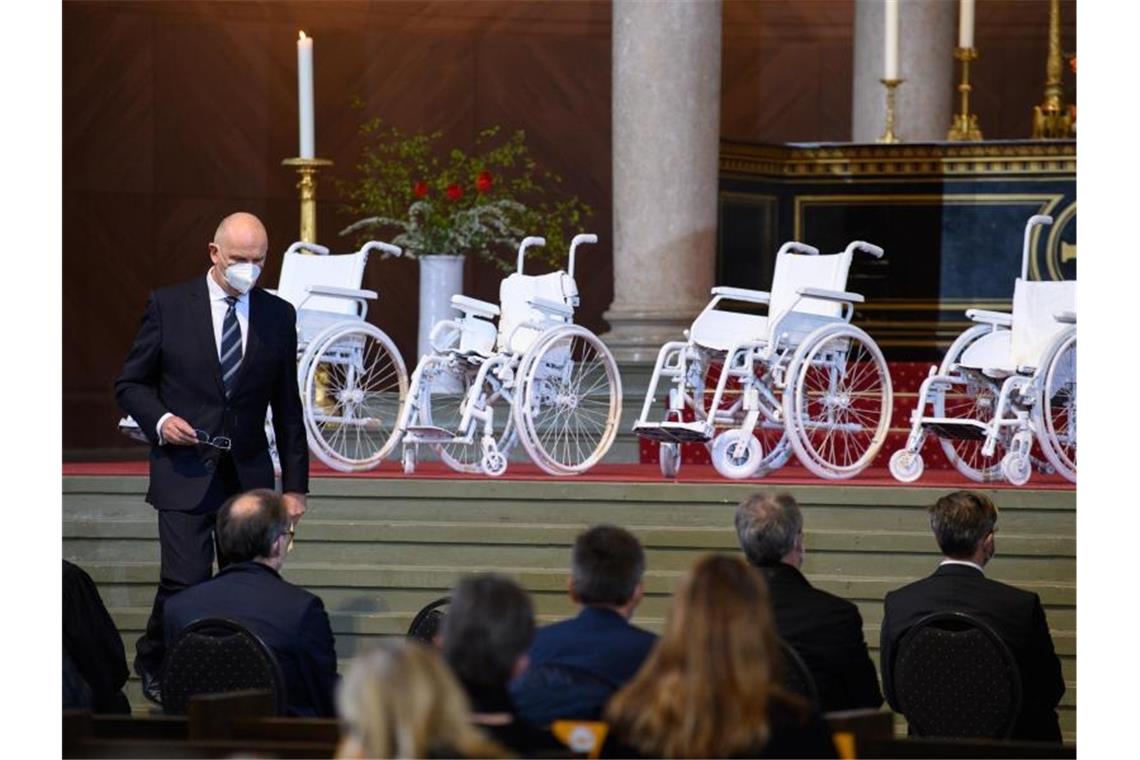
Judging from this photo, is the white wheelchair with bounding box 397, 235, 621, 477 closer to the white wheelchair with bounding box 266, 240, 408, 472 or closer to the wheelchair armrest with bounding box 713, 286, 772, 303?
the white wheelchair with bounding box 266, 240, 408, 472

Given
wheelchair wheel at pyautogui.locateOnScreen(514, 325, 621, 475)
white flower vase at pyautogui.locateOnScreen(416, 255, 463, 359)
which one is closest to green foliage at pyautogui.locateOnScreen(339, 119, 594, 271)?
white flower vase at pyautogui.locateOnScreen(416, 255, 463, 359)

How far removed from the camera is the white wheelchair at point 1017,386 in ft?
21.8

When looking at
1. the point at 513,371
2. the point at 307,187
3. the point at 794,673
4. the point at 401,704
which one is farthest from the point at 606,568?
the point at 307,187

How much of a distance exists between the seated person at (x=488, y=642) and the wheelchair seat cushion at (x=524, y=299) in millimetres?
4242

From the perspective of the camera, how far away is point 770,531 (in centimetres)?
418

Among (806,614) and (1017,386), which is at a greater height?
(1017,386)

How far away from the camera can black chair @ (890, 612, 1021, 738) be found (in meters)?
3.99

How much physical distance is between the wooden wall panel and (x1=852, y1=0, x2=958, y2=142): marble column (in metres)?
1.51

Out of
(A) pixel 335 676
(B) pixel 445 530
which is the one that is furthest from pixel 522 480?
(A) pixel 335 676

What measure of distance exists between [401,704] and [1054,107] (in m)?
8.21

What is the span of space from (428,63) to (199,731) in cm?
858

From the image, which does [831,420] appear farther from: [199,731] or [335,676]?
[199,731]

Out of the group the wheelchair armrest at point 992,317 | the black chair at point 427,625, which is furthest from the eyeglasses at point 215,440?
the wheelchair armrest at point 992,317

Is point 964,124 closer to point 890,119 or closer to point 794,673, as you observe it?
point 890,119
